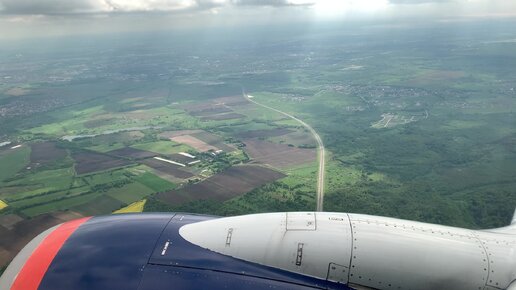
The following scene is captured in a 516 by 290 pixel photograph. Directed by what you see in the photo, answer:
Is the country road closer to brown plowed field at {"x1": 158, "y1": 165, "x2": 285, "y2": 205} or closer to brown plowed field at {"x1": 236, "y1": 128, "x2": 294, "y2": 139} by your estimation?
brown plowed field at {"x1": 158, "y1": 165, "x2": 285, "y2": 205}

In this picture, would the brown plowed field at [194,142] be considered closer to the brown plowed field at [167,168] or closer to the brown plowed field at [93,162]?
the brown plowed field at [167,168]

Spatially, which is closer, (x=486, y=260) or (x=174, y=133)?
(x=486, y=260)

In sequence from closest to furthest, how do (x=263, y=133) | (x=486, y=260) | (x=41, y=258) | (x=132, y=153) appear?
(x=41, y=258)
(x=486, y=260)
(x=132, y=153)
(x=263, y=133)

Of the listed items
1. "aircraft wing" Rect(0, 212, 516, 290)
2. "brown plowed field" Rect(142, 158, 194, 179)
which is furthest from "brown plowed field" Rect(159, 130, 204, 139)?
"aircraft wing" Rect(0, 212, 516, 290)

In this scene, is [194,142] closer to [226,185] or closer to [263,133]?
[263,133]

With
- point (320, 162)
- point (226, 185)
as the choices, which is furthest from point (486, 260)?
point (320, 162)
